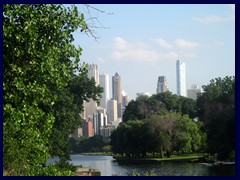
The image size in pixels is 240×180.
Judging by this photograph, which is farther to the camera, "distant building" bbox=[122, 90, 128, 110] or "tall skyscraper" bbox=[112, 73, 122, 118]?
"distant building" bbox=[122, 90, 128, 110]

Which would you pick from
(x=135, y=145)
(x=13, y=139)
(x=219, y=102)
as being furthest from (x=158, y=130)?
(x=13, y=139)

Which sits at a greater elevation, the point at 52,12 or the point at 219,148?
the point at 52,12

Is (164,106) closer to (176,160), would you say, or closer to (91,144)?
(176,160)

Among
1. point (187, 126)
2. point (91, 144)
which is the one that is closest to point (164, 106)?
point (187, 126)

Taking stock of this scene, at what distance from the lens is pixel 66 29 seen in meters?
5.31

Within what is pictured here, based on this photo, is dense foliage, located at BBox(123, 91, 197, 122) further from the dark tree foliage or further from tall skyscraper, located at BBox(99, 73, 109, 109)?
tall skyscraper, located at BBox(99, 73, 109, 109)

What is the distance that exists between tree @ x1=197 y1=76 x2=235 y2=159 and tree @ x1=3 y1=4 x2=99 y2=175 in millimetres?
7618

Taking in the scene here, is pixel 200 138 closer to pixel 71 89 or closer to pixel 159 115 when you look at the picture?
pixel 159 115

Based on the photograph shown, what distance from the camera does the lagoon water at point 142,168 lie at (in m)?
10.3

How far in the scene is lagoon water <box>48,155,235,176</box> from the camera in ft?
33.9

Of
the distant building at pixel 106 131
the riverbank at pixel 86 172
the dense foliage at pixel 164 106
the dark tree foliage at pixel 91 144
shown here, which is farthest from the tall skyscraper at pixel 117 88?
the riverbank at pixel 86 172

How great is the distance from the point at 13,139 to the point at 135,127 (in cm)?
646

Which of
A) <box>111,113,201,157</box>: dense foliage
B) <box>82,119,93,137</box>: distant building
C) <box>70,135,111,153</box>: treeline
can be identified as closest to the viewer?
<box>82,119,93,137</box>: distant building

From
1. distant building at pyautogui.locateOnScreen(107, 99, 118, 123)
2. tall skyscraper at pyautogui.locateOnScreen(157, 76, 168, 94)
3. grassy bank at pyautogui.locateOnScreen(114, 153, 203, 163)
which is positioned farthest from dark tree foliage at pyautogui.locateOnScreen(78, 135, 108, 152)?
tall skyscraper at pyautogui.locateOnScreen(157, 76, 168, 94)
